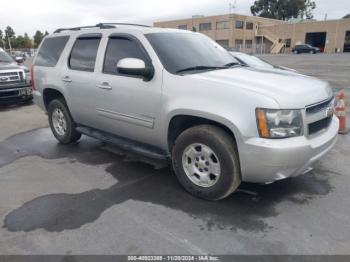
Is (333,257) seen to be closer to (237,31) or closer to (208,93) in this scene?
(208,93)

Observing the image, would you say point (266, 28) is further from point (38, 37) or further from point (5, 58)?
point (5, 58)

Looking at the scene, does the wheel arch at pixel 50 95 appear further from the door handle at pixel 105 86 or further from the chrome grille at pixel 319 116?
the chrome grille at pixel 319 116

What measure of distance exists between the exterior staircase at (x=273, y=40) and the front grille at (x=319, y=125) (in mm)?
56726

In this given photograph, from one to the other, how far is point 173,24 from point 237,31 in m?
15.7

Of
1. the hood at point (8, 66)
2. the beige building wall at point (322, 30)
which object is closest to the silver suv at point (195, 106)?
the hood at point (8, 66)

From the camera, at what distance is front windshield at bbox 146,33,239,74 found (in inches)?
149

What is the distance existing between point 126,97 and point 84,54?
1.30 metres

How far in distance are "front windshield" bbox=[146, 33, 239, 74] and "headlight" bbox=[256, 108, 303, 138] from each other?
1.14m

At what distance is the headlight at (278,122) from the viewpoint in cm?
298

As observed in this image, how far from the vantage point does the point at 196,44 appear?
4363mm

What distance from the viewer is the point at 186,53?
404 centimetres

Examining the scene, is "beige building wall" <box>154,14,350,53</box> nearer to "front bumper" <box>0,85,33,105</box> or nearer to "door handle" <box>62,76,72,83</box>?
"front bumper" <box>0,85,33,105</box>

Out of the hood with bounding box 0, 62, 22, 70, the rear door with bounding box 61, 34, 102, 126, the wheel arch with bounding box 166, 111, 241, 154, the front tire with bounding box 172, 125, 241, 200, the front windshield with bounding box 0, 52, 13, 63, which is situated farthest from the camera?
the front windshield with bounding box 0, 52, 13, 63

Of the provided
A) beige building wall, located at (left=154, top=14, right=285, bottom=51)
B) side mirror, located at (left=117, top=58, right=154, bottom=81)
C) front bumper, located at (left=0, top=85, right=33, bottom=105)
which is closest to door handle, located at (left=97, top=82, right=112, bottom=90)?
side mirror, located at (left=117, top=58, right=154, bottom=81)
